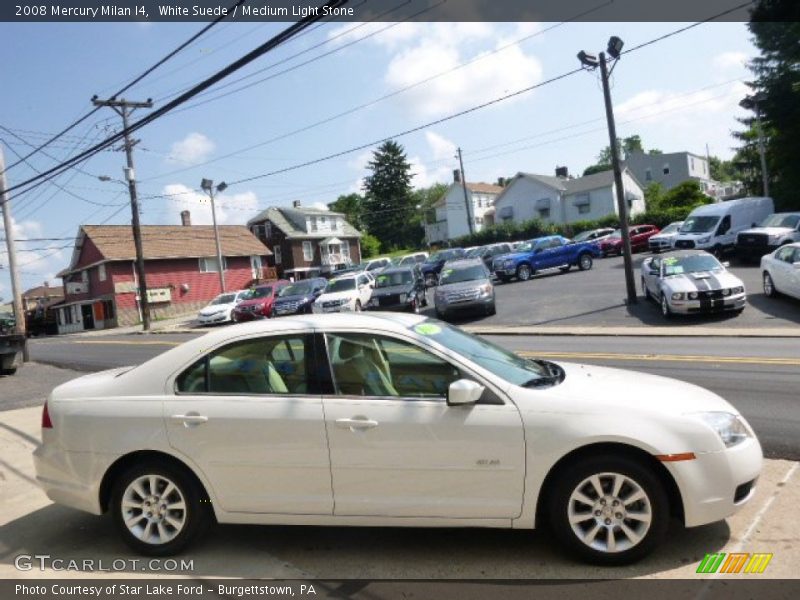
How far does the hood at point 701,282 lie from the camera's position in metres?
15.4

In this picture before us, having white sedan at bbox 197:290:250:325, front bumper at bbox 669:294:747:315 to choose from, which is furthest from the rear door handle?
white sedan at bbox 197:290:250:325

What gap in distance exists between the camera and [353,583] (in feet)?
12.1

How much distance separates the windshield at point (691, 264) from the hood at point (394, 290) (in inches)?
330

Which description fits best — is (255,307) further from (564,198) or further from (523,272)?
(564,198)

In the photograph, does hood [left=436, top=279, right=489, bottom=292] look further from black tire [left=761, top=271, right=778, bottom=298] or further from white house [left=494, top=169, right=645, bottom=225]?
white house [left=494, top=169, right=645, bottom=225]

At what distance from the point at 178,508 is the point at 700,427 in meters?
3.27

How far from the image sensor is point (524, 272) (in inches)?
1163

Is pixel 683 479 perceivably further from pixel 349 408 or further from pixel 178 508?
→ pixel 178 508

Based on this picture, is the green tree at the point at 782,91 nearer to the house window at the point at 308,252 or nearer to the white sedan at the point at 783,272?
the white sedan at the point at 783,272

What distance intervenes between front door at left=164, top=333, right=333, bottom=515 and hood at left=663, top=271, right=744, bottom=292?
45.2 ft

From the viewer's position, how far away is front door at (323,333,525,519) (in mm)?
3717

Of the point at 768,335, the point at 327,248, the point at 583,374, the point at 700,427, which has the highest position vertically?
the point at 327,248

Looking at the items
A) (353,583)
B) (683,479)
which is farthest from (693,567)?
(353,583)

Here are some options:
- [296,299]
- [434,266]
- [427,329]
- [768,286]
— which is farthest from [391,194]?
[427,329]
